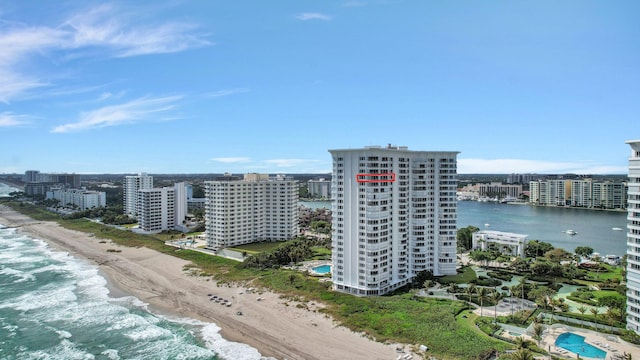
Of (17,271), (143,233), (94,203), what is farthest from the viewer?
(94,203)

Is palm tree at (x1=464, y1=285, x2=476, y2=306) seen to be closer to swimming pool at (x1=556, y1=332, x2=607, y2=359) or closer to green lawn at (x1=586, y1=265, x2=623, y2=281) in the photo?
swimming pool at (x1=556, y1=332, x2=607, y2=359)

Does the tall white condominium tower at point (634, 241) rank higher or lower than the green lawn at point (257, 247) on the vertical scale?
higher

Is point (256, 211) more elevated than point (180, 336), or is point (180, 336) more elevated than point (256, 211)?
point (256, 211)

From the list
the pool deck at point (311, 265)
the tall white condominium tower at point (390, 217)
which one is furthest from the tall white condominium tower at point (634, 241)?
the pool deck at point (311, 265)

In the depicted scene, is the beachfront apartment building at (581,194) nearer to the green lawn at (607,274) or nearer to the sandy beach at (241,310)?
the green lawn at (607,274)

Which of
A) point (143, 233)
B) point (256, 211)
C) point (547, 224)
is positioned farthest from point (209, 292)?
point (547, 224)

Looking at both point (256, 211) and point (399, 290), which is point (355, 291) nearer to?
point (399, 290)
